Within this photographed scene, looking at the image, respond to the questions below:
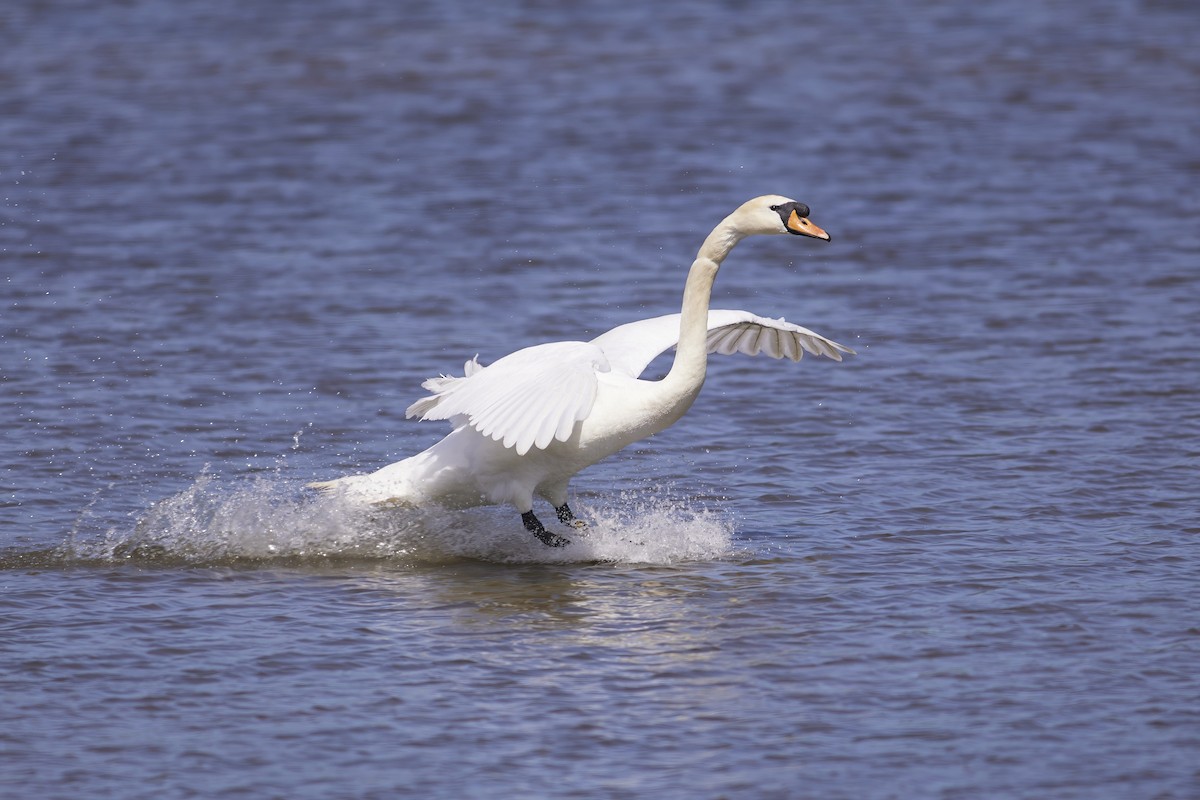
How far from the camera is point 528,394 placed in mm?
8102

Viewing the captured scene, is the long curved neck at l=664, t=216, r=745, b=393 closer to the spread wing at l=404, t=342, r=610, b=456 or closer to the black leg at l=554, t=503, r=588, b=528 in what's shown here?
the spread wing at l=404, t=342, r=610, b=456

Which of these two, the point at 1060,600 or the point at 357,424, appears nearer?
the point at 1060,600

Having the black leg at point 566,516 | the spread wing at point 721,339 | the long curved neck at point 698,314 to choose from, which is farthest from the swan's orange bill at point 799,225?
the black leg at point 566,516

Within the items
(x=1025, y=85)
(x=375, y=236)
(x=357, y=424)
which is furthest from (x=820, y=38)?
(x=357, y=424)

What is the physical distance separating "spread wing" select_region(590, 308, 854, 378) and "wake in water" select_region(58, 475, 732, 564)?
2.67 feet

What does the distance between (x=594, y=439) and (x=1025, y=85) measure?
15296mm

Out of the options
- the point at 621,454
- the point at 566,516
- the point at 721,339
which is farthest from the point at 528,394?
the point at 621,454

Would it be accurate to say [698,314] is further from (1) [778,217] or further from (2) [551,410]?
(2) [551,410]

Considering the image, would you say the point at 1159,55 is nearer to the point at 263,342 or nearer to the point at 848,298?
the point at 848,298

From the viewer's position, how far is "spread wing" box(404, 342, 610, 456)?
7.91 metres

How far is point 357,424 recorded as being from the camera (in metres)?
11.0

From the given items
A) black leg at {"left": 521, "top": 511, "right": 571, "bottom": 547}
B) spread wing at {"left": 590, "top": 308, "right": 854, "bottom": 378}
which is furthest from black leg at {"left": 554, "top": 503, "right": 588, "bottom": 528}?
spread wing at {"left": 590, "top": 308, "right": 854, "bottom": 378}

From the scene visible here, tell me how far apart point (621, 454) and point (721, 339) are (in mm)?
1206

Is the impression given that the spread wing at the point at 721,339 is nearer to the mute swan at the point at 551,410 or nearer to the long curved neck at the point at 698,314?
the mute swan at the point at 551,410
